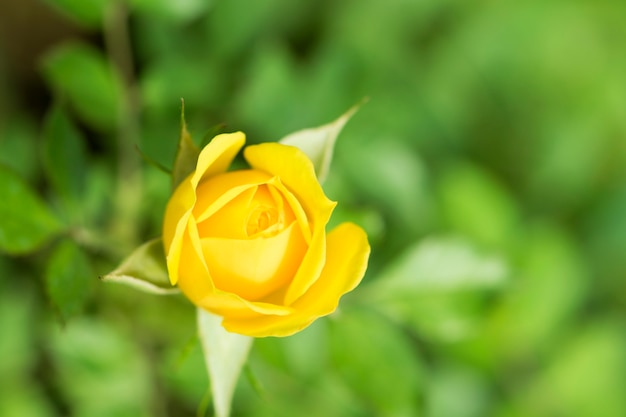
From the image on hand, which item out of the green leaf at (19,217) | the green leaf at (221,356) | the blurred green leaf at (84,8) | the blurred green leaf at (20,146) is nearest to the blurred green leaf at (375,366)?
the green leaf at (221,356)

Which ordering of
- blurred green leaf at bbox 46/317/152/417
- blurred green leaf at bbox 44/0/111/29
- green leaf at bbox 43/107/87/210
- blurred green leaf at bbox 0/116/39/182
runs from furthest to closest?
blurred green leaf at bbox 0/116/39/182 < blurred green leaf at bbox 46/317/152/417 < blurred green leaf at bbox 44/0/111/29 < green leaf at bbox 43/107/87/210

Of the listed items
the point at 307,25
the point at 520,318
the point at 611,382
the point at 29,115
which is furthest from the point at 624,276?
the point at 29,115

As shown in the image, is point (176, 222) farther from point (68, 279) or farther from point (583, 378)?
point (583, 378)

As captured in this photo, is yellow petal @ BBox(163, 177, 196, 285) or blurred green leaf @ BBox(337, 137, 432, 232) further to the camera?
blurred green leaf @ BBox(337, 137, 432, 232)

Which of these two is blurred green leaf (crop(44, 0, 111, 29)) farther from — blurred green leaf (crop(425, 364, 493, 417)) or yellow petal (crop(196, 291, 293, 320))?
blurred green leaf (crop(425, 364, 493, 417))

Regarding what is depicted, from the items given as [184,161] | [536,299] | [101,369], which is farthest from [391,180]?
[184,161]

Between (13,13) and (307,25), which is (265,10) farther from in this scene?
(13,13)

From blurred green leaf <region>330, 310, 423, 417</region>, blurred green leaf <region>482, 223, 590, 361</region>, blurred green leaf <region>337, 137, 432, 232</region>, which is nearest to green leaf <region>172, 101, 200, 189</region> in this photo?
blurred green leaf <region>330, 310, 423, 417</region>

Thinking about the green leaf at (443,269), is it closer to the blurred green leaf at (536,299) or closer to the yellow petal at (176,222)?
the blurred green leaf at (536,299)
